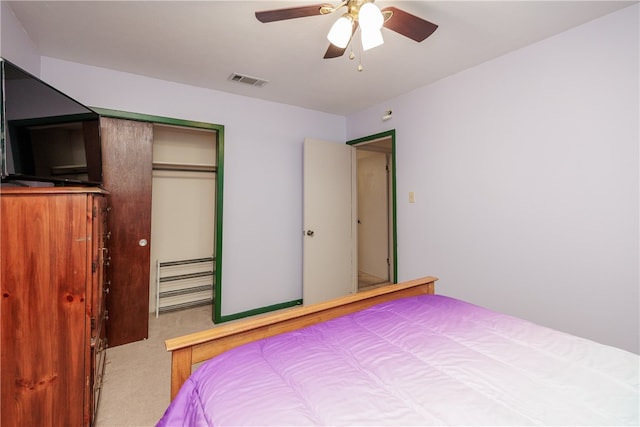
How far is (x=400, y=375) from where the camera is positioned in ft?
3.14

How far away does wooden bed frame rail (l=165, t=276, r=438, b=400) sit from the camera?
3.52 ft

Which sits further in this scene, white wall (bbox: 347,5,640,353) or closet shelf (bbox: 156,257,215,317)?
closet shelf (bbox: 156,257,215,317)

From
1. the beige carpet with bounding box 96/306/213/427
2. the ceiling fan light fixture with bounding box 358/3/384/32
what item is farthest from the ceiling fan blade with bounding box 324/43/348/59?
the beige carpet with bounding box 96/306/213/427

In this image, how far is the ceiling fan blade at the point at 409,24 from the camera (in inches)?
53.9

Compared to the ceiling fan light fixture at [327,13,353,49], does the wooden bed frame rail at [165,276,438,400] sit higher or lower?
lower

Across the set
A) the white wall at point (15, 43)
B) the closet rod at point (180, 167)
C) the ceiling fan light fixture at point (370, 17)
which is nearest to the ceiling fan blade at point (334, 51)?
the ceiling fan light fixture at point (370, 17)

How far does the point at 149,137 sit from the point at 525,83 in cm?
324

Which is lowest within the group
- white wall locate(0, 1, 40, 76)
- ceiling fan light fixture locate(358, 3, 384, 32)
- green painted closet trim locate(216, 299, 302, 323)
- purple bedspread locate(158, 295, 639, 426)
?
green painted closet trim locate(216, 299, 302, 323)

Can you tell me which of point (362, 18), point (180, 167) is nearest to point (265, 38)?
point (362, 18)

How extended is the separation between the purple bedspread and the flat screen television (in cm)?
145

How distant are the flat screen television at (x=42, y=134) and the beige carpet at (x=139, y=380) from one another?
1.43 meters

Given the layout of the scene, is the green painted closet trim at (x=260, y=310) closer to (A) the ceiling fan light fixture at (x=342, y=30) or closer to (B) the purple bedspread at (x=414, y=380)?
(B) the purple bedspread at (x=414, y=380)

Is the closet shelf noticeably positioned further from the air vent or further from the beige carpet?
the air vent

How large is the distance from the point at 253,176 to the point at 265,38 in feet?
4.81
